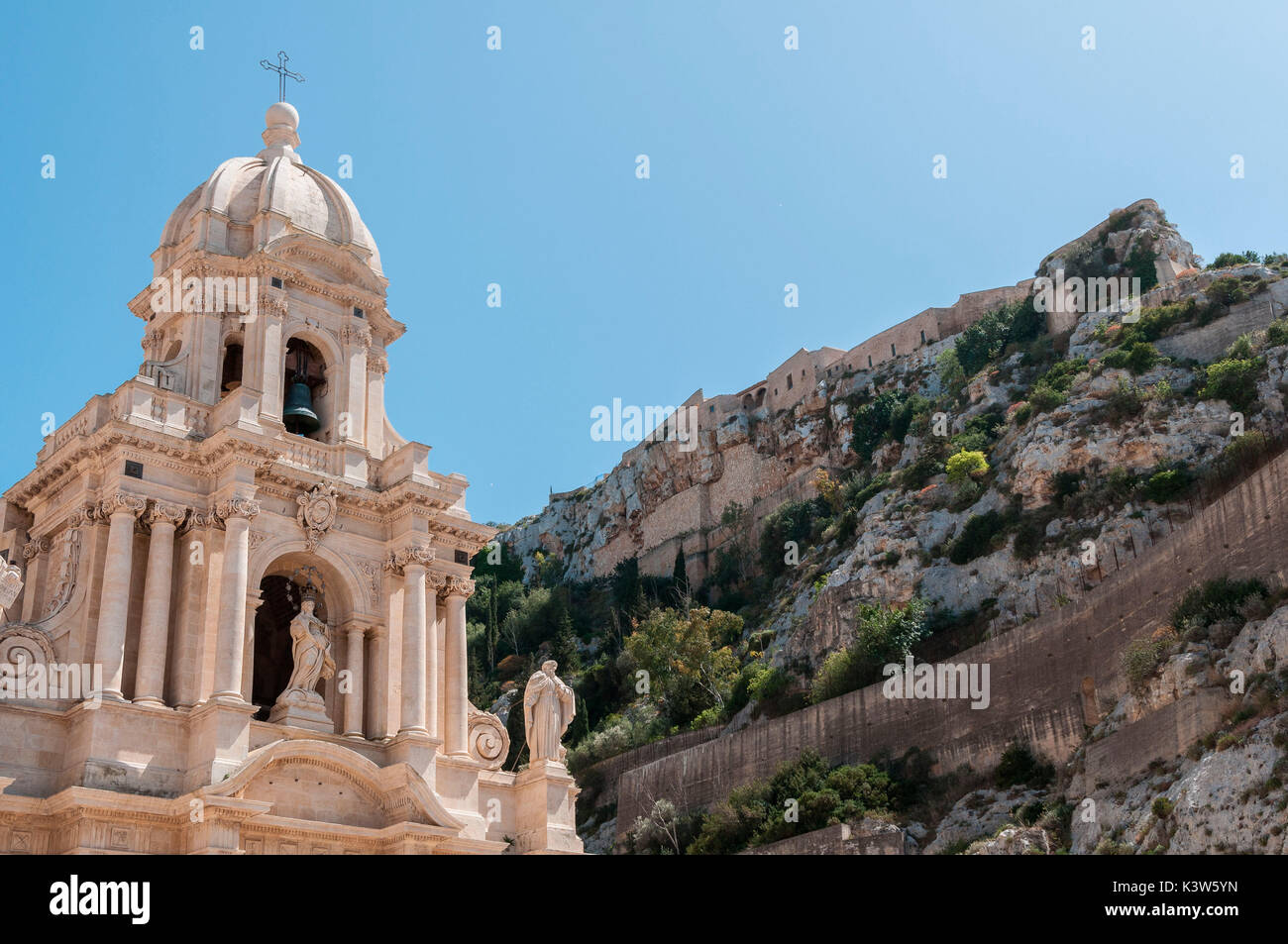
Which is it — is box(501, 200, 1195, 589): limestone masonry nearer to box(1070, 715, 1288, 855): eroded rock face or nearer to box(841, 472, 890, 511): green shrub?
box(841, 472, 890, 511): green shrub

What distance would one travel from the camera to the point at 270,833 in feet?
80.7

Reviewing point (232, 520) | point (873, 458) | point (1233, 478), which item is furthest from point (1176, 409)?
point (232, 520)

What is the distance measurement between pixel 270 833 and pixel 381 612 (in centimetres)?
597

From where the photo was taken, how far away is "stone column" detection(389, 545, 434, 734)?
28.4m

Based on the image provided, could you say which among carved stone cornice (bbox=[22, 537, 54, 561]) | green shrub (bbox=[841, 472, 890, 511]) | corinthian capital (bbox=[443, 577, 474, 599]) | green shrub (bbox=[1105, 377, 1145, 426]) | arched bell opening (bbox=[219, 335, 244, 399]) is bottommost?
corinthian capital (bbox=[443, 577, 474, 599])

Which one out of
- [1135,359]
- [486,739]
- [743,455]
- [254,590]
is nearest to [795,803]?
[486,739]

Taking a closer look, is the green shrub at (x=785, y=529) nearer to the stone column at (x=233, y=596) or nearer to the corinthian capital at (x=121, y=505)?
the stone column at (x=233, y=596)

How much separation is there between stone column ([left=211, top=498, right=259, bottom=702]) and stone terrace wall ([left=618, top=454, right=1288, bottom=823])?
85.7 ft

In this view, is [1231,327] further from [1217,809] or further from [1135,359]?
[1217,809]

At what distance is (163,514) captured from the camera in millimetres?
26562

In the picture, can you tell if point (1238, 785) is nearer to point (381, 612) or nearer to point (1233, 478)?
point (381, 612)

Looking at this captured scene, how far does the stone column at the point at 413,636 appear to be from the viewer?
2836 cm

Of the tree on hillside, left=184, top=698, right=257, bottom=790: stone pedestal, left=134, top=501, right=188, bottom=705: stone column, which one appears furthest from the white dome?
the tree on hillside

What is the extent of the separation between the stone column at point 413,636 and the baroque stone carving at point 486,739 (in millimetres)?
2017
